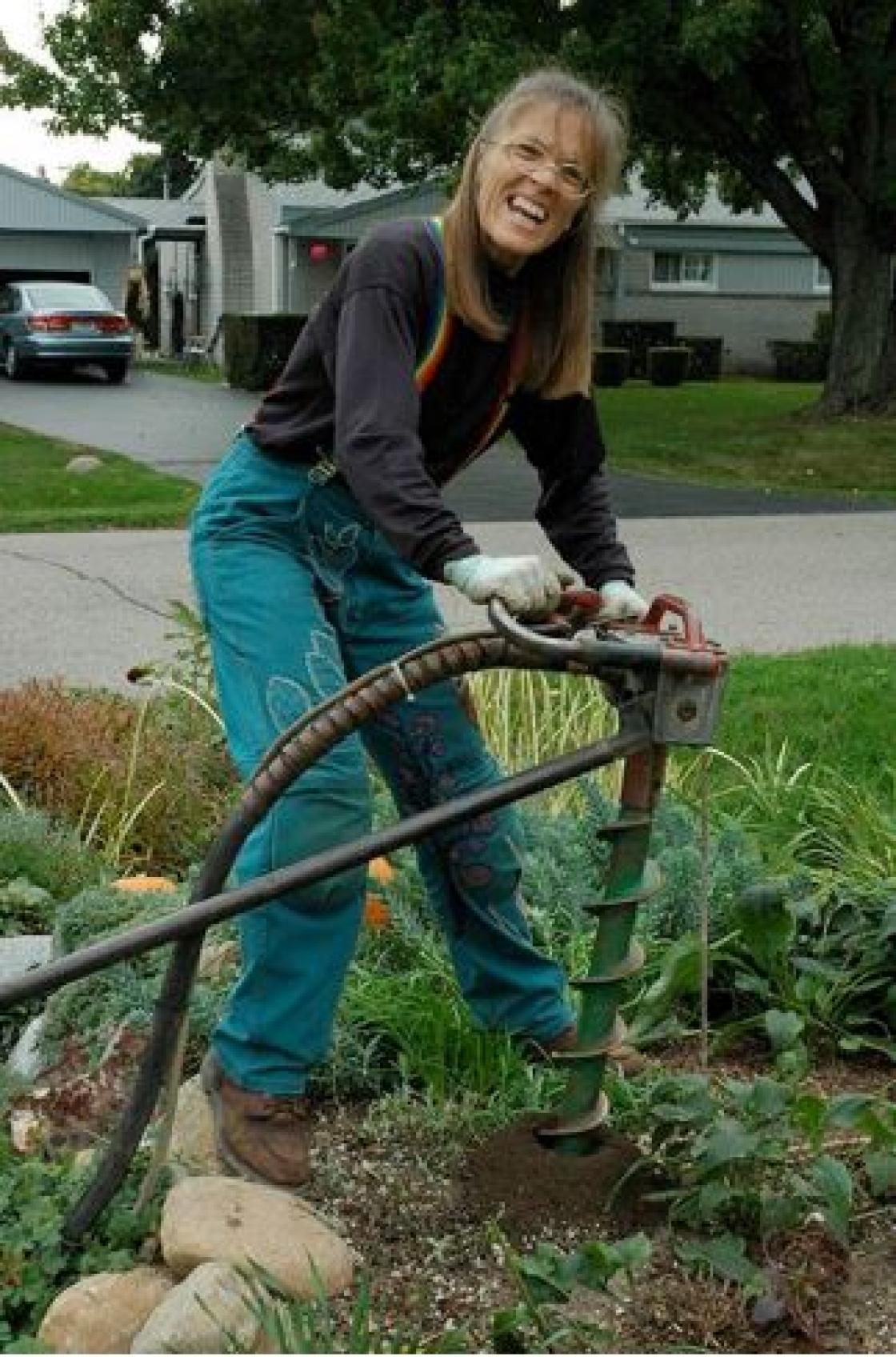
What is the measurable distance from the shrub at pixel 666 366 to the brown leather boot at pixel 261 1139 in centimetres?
3176

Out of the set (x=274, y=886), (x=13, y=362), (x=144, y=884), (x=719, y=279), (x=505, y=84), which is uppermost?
(x=505, y=84)

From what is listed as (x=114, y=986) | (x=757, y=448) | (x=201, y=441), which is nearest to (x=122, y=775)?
(x=114, y=986)

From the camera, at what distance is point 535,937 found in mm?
3727

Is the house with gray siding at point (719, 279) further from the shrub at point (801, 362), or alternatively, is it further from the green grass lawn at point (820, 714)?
the green grass lawn at point (820, 714)

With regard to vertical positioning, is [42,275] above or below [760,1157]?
above

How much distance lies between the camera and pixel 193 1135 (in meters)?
3.14

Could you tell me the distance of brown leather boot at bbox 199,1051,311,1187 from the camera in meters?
2.94

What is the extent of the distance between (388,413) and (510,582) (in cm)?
34

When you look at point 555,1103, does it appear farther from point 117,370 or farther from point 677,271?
point 677,271

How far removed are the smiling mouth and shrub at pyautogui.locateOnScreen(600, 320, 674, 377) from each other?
3491cm

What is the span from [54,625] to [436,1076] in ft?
18.4

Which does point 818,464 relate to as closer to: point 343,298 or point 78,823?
point 78,823

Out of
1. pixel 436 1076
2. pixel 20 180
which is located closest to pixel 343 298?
pixel 436 1076

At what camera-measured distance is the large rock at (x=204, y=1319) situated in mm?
2428
